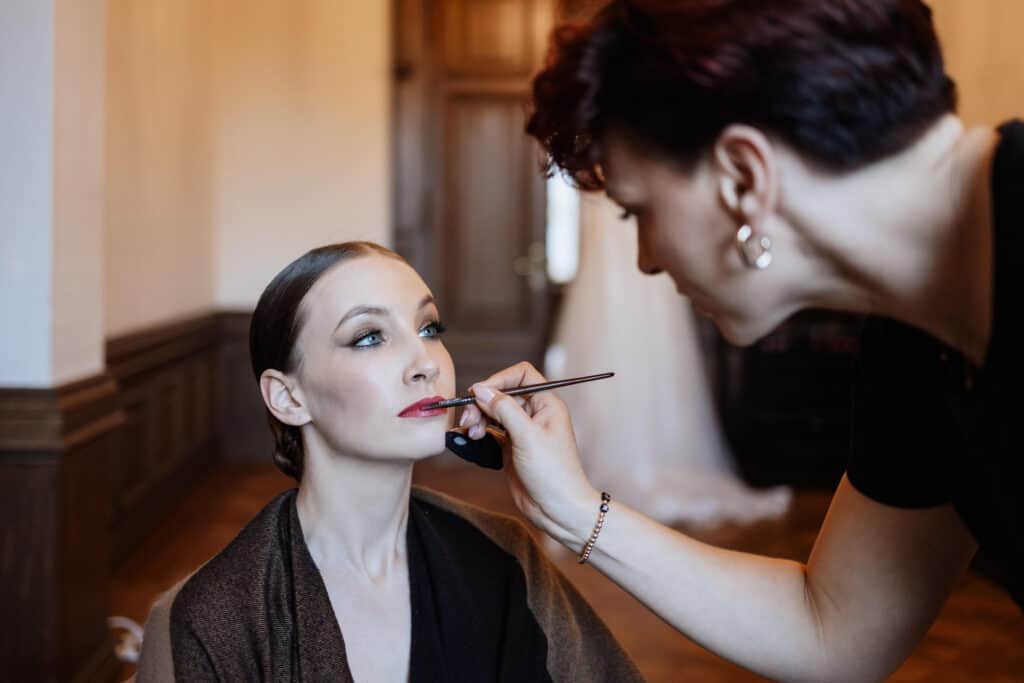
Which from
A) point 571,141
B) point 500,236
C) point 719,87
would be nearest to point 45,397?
point 571,141

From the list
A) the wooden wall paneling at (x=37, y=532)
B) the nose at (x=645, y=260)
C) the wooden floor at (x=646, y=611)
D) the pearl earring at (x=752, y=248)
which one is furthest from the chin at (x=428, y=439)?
the wooden floor at (x=646, y=611)

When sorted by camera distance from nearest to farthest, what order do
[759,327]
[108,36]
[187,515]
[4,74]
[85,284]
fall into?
[759,327]
[4,74]
[85,284]
[108,36]
[187,515]

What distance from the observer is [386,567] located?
1415 mm

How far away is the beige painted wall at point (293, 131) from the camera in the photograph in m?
5.45

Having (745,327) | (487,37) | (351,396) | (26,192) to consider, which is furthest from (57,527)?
(487,37)

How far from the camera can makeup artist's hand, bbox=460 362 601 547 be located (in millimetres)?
1222

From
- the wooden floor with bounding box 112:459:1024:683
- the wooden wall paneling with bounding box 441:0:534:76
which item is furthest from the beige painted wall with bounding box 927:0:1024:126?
the wooden wall paneling with bounding box 441:0:534:76

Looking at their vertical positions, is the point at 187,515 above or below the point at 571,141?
below

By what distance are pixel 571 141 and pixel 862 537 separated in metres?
0.56

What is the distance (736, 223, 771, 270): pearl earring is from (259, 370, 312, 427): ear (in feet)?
2.20

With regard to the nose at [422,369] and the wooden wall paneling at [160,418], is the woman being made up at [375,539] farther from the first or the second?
the wooden wall paneling at [160,418]

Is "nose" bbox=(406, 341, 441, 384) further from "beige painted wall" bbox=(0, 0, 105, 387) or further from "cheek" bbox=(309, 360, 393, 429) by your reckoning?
"beige painted wall" bbox=(0, 0, 105, 387)

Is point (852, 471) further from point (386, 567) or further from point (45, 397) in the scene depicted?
point (45, 397)

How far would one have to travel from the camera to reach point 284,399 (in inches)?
56.6
